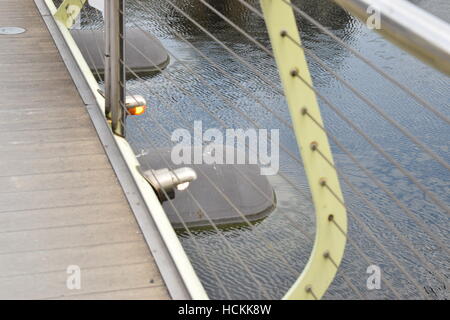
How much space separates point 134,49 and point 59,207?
249 cm

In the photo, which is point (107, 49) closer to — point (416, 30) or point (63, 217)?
point (63, 217)

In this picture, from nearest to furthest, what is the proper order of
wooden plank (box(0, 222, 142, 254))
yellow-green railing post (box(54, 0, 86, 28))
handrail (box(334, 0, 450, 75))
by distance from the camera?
handrail (box(334, 0, 450, 75)) < wooden plank (box(0, 222, 142, 254)) < yellow-green railing post (box(54, 0, 86, 28))

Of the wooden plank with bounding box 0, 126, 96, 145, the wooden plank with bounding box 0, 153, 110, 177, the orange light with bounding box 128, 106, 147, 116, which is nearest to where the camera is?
the wooden plank with bounding box 0, 153, 110, 177

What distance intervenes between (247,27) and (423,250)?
2.25 m

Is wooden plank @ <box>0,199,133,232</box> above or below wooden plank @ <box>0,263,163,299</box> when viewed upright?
below

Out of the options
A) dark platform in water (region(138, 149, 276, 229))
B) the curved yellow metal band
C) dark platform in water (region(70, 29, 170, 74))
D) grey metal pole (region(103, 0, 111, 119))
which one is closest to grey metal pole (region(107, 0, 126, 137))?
grey metal pole (region(103, 0, 111, 119))

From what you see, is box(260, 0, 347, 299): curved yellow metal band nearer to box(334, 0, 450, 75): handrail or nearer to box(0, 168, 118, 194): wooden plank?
box(334, 0, 450, 75): handrail

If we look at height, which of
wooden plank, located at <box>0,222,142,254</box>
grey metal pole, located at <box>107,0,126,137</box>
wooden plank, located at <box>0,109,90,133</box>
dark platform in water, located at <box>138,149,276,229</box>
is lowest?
dark platform in water, located at <box>138,149,276,229</box>

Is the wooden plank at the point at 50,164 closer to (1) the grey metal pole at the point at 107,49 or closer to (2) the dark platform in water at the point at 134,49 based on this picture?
(1) the grey metal pole at the point at 107,49

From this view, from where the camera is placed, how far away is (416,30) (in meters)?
0.56

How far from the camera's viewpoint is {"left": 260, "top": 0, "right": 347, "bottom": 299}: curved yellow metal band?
83cm

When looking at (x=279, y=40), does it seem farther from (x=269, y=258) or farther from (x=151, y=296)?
(x=269, y=258)

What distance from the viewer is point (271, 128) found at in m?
3.09

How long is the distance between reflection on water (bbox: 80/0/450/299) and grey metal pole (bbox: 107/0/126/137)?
1.7 inches
